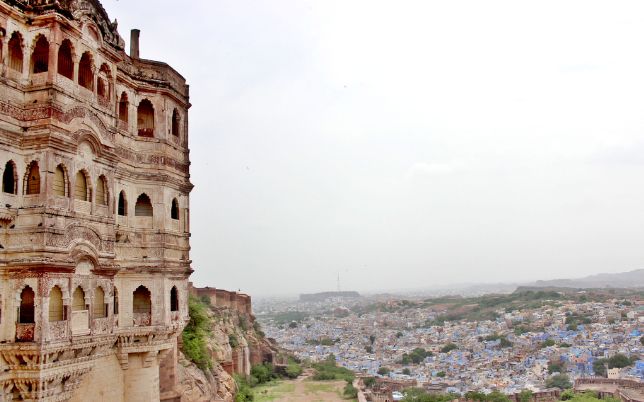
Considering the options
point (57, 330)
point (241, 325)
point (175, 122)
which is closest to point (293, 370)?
point (241, 325)

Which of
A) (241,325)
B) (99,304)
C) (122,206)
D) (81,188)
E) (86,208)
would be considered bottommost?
(241,325)

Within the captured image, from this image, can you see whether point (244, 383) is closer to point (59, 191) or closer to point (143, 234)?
point (143, 234)

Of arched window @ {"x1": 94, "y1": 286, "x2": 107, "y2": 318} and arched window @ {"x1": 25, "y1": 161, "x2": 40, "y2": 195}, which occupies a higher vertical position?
arched window @ {"x1": 25, "y1": 161, "x2": 40, "y2": 195}

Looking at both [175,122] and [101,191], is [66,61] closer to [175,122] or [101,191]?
[101,191]

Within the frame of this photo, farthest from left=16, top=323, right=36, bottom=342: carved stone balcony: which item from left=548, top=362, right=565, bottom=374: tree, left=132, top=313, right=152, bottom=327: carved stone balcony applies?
left=548, top=362, right=565, bottom=374: tree

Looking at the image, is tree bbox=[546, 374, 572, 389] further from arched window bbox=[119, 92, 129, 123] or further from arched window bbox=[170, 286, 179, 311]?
arched window bbox=[119, 92, 129, 123]
